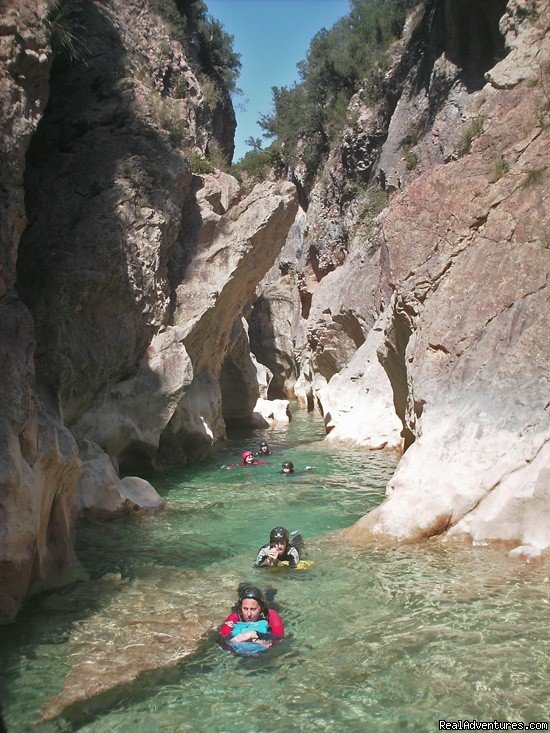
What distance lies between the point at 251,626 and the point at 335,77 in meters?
36.7

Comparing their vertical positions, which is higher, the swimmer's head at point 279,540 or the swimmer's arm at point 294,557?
the swimmer's head at point 279,540

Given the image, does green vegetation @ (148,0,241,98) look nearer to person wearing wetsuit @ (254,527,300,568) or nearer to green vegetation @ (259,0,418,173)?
green vegetation @ (259,0,418,173)

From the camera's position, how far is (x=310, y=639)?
18.9 feet

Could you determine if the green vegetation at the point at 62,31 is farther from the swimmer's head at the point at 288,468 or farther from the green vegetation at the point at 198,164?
the swimmer's head at the point at 288,468

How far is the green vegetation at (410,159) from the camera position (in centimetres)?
2689

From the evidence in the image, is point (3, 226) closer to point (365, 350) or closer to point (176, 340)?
point (176, 340)

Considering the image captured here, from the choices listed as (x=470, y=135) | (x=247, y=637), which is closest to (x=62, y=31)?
(x=470, y=135)

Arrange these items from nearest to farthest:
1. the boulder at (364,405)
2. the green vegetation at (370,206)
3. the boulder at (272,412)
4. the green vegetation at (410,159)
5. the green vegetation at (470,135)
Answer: the green vegetation at (470,135), the boulder at (364,405), the green vegetation at (410,159), the boulder at (272,412), the green vegetation at (370,206)

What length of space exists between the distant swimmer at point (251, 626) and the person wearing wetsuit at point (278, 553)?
1.85 m

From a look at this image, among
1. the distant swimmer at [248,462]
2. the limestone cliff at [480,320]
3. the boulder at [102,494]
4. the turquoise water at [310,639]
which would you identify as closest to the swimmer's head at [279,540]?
the turquoise water at [310,639]

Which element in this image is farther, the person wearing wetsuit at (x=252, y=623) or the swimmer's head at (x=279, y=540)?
the swimmer's head at (x=279, y=540)

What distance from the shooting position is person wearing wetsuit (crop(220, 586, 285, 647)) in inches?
220

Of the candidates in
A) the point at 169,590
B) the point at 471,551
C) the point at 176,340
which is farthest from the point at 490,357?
the point at 176,340

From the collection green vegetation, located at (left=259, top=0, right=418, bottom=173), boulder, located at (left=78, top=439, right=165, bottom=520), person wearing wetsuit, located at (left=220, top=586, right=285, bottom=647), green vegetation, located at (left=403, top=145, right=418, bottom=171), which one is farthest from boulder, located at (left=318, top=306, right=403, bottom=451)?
green vegetation, located at (left=259, top=0, right=418, bottom=173)
